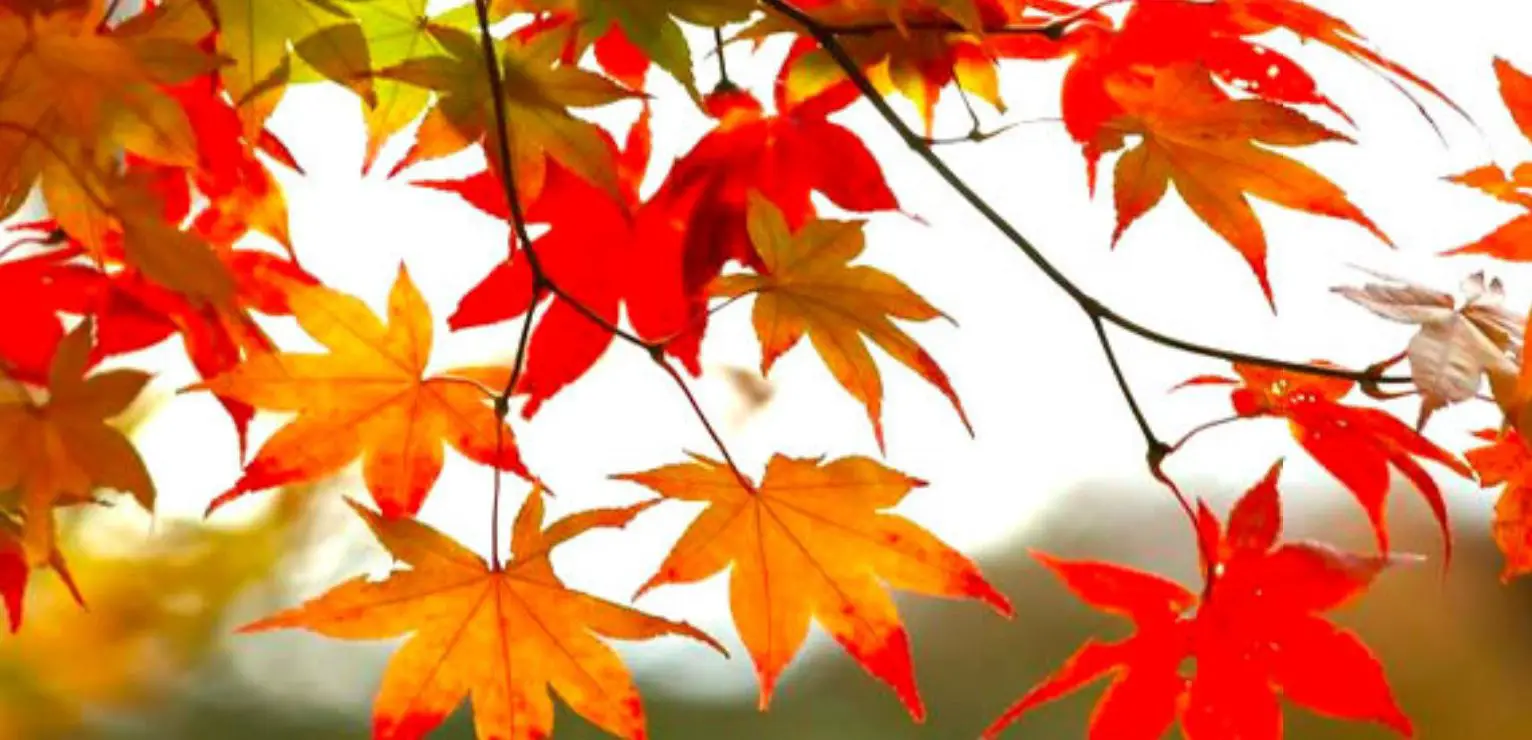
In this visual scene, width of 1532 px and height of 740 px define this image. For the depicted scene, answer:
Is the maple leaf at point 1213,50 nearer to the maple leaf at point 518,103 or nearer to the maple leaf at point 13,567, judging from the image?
the maple leaf at point 518,103

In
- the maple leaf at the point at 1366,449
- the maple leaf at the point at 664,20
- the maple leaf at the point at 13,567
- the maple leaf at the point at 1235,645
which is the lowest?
the maple leaf at the point at 1235,645

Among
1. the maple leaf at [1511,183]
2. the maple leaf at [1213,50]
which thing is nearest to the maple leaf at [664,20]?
the maple leaf at [1213,50]

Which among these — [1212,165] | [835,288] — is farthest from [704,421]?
[1212,165]

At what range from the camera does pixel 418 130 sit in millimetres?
501

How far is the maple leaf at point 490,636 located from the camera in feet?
1.73

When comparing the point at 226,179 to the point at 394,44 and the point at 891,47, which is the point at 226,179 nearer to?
the point at 394,44

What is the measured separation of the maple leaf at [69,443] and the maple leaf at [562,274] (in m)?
0.11

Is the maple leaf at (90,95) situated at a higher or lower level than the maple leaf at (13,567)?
higher

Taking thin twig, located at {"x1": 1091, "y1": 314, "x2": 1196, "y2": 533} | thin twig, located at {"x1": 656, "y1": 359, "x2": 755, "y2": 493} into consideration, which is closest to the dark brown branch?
thin twig, located at {"x1": 656, "y1": 359, "x2": 755, "y2": 493}

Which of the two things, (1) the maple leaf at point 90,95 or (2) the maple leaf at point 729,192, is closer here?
(1) the maple leaf at point 90,95

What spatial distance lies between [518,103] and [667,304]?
0.11 metres

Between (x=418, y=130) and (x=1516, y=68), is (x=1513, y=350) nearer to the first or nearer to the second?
(x=1516, y=68)

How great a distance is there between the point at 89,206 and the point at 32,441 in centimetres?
7

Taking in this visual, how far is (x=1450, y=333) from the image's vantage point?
47 centimetres
